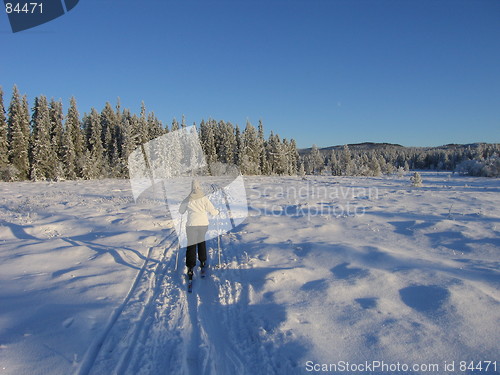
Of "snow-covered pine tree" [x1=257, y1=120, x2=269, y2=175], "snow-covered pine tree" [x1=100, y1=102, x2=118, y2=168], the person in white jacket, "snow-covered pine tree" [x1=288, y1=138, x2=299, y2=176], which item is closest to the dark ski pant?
the person in white jacket

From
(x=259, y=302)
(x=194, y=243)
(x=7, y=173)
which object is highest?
(x=7, y=173)

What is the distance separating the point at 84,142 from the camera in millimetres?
49438

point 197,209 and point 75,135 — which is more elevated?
point 75,135

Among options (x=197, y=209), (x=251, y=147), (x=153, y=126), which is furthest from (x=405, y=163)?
(x=197, y=209)

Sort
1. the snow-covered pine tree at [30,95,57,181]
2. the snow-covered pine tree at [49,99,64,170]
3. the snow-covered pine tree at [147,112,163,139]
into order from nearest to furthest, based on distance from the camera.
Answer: the snow-covered pine tree at [30,95,57,181] → the snow-covered pine tree at [49,99,64,170] → the snow-covered pine tree at [147,112,163,139]

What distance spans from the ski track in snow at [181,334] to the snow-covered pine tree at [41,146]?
4644cm

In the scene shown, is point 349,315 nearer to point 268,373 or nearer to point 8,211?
point 268,373

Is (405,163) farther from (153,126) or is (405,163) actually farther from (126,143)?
(126,143)

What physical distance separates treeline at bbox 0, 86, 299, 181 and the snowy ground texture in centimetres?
4129

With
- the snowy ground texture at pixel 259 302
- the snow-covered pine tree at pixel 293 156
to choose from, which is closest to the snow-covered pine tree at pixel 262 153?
the snow-covered pine tree at pixel 293 156

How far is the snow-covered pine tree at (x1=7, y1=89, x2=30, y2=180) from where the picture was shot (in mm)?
39094

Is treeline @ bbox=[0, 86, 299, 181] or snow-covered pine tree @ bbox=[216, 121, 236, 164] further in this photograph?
snow-covered pine tree @ bbox=[216, 121, 236, 164]

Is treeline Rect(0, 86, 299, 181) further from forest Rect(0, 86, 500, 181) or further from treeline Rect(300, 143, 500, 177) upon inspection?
treeline Rect(300, 143, 500, 177)

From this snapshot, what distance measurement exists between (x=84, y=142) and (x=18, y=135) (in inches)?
431
